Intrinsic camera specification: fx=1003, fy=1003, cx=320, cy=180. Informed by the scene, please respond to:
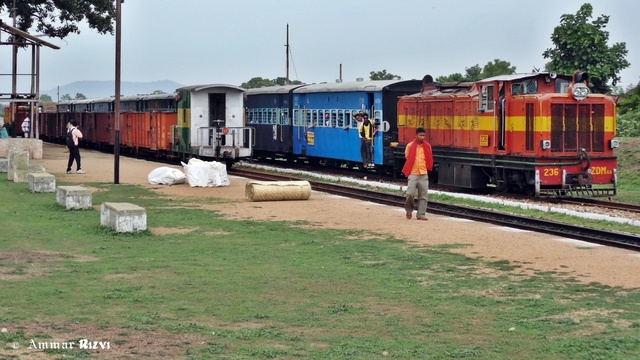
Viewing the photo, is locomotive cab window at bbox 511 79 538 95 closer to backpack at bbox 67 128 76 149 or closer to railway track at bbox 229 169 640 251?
railway track at bbox 229 169 640 251

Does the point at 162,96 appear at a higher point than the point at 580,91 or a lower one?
higher

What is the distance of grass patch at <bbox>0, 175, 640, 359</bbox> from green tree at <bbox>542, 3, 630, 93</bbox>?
23429 mm

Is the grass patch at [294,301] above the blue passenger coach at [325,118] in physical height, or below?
below

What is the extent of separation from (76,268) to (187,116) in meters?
24.1

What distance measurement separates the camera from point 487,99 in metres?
25.4

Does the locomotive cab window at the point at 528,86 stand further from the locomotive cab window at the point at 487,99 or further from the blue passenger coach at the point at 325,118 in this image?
the blue passenger coach at the point at 325,118

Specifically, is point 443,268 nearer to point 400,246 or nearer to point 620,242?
point 400,246

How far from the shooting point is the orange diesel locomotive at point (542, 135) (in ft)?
77.9

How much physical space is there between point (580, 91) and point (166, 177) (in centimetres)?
1163

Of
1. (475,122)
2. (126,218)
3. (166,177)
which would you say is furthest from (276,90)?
(126,218)

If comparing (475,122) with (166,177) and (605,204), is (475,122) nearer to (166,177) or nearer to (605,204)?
(605,204)

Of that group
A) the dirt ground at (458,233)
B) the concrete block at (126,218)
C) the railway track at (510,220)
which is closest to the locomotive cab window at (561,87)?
the railway track at (510,220)

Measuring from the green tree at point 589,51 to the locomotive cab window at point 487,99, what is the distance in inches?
499

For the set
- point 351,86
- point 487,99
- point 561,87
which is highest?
point 351,86
